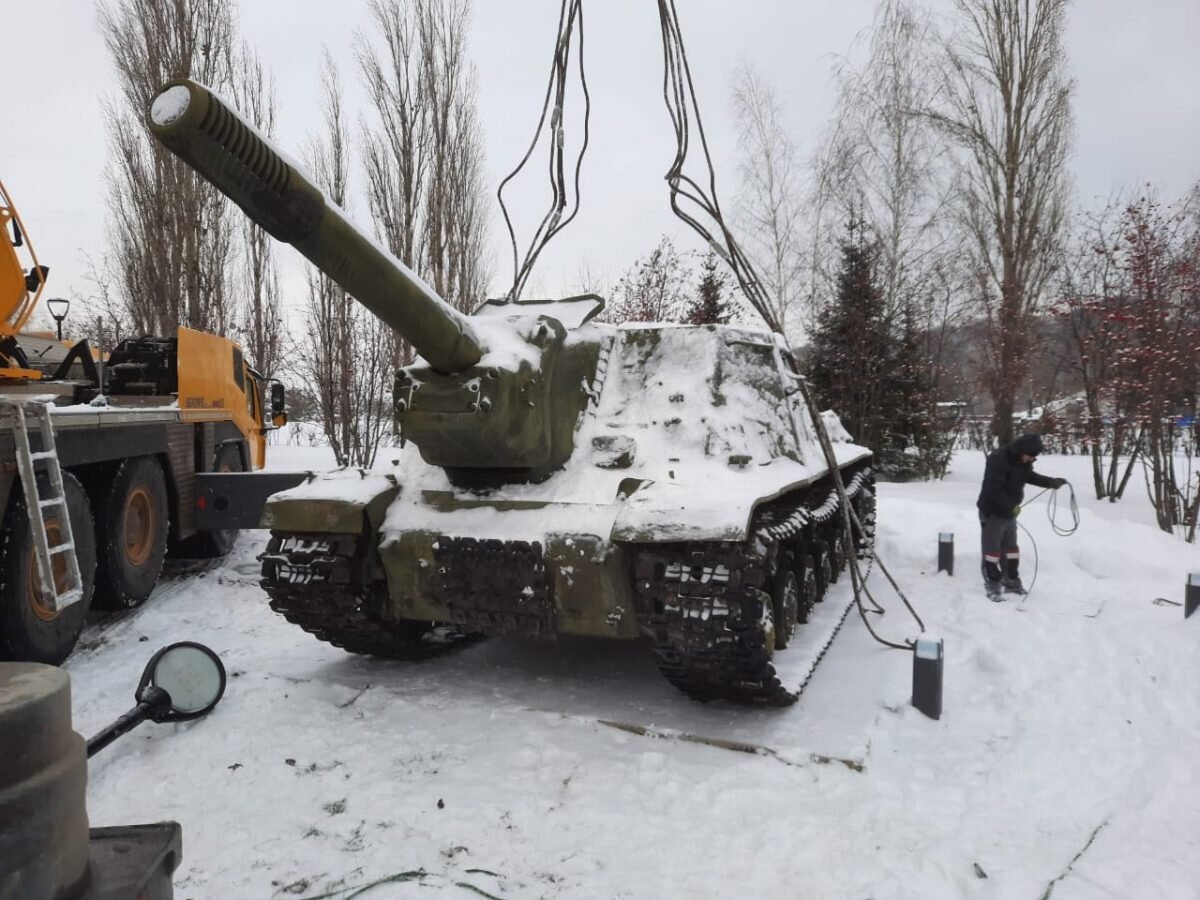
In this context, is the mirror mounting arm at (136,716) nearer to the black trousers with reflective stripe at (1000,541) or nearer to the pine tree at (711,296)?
the black trousers with reflective stripe at (1000,541)

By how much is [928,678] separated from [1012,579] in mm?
3261

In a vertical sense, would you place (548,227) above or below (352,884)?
above

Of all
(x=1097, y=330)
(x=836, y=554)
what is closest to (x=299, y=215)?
(x=836, y=554)

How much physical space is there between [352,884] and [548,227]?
4.00 m

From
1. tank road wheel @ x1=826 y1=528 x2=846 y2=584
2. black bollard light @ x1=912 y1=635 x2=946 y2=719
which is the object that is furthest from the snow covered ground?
tank road wheel @ x1=826 y1=528 x2=846 y2=584

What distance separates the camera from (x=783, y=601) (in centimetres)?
504

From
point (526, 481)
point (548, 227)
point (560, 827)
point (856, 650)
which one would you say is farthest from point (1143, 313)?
point (560, 827)

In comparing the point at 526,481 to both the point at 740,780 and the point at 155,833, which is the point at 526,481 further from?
the point at 155,833

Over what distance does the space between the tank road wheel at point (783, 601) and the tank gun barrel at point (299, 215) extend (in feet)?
7.08

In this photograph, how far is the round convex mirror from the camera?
4.31 metres

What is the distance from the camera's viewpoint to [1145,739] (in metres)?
4.31

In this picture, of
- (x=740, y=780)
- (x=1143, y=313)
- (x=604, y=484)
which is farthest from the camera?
(x=1143, y=313)

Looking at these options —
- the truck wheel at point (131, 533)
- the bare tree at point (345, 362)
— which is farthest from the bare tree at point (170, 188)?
the truck wheel at point (131, 533)

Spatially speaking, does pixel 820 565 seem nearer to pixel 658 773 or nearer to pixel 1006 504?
pixel 1006 504
